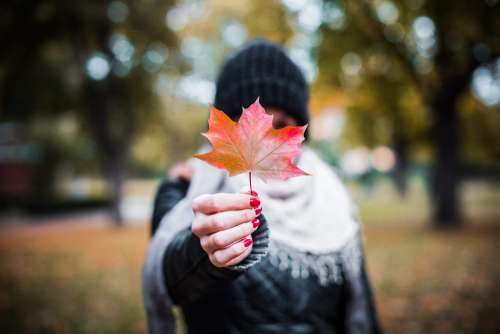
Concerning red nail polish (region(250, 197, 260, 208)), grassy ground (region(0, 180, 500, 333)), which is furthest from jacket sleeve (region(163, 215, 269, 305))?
grassy ground (region(0, 180, 500, 333))

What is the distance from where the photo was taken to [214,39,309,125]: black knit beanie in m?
1.44

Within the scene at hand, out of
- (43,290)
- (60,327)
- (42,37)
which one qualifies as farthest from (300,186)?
(42,37)

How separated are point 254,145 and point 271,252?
2.45 feet

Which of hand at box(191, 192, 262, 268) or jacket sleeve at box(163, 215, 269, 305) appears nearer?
hand at box(191, 192, 262, 268)

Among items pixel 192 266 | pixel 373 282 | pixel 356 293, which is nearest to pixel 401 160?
pixel 373 282

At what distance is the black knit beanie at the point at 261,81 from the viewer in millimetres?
1444

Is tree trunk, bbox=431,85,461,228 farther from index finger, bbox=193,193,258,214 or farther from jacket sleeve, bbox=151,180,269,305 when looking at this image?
index finger, bbox=193,193,258,214

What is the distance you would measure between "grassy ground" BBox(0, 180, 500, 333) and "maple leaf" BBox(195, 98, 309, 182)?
16.1 feet

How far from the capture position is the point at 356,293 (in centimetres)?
164

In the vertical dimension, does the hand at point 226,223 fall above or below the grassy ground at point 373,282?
above

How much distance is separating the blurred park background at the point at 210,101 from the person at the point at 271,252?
438 millimetres

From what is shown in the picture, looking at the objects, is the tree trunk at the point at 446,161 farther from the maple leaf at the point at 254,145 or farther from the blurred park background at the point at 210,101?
the maple leaf at the point at 254,145

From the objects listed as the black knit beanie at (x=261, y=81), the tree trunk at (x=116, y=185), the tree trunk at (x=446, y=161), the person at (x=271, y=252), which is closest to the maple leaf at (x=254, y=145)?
the person at (x=271, y=252)

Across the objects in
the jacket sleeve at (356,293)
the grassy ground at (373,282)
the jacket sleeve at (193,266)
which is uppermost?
the jacket sleeve at (193,266)
